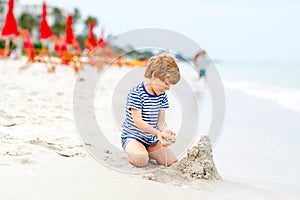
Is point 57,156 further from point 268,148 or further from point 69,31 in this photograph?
point 69,31

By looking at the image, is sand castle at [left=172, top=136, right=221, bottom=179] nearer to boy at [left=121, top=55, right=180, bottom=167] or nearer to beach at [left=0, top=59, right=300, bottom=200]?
beach at [left=0, top=59, right=300, bottom=200]

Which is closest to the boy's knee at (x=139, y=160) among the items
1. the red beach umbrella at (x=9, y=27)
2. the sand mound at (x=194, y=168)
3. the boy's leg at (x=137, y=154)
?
the boy's leg at (x=137, y=154)

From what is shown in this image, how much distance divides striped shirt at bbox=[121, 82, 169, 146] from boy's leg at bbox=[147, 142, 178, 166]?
47mm

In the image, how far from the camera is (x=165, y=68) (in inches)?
110

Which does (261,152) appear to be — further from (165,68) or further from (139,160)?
(165,68)

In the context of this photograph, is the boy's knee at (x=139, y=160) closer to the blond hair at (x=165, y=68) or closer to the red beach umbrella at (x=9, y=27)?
the blond hair at (x=165, y=68)

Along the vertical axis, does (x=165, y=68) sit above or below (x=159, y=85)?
above

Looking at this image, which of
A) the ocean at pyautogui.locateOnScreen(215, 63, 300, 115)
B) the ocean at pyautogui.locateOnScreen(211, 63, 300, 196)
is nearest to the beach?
the ocean at pyautogui.locateOnScreen(211, 63, 300, 196)

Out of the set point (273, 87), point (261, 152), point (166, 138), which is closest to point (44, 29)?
point (273, 87)

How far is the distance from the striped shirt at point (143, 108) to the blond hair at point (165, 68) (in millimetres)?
189

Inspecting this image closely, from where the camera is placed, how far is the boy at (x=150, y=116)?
280cm

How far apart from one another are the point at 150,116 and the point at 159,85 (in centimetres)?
26

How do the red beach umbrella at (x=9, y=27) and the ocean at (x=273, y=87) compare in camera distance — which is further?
the red beach umbrella at (x=9, y=27)

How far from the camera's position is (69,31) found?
14906 mm
